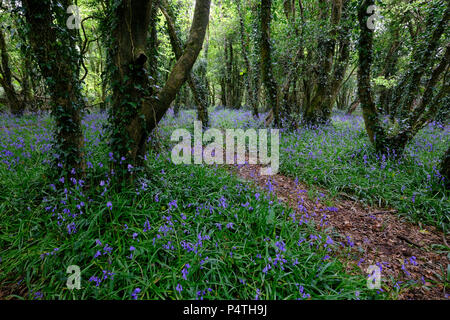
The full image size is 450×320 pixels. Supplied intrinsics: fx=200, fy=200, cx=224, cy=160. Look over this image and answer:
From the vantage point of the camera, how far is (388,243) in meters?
3.07

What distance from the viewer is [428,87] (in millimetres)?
5191

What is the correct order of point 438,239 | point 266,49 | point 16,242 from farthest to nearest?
point 266,49 < point 438,239 < point 16,242

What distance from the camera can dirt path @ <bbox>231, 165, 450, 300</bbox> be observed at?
94.7 inches

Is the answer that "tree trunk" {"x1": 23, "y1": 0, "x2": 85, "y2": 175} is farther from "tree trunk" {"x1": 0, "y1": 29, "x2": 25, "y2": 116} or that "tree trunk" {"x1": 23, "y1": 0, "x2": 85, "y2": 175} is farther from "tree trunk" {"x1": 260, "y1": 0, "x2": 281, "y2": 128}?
"tree trunk" {"x1": 0, "y1": 29, "x2": 25, "y2": 116}

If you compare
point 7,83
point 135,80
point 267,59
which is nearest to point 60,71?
point 135,80

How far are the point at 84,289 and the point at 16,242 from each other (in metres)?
1.36

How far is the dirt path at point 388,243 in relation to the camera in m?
2.41

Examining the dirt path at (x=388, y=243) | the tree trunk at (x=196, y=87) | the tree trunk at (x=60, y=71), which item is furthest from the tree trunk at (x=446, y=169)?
the tree trunk at (x=196, y=87)

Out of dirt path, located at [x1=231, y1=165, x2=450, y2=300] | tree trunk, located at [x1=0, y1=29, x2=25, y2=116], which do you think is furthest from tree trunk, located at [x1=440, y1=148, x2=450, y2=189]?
tree trunk, located at [x1=0, y1=29, x2=25, y2=116]

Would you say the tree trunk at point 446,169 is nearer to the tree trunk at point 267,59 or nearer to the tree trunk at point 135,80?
the tree trunk at point 267,59

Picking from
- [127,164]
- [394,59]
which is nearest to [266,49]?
[127,164]

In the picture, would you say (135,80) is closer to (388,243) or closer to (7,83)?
(388,243)

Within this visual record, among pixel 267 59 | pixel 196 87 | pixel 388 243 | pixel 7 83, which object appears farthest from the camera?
pixel 7 83
